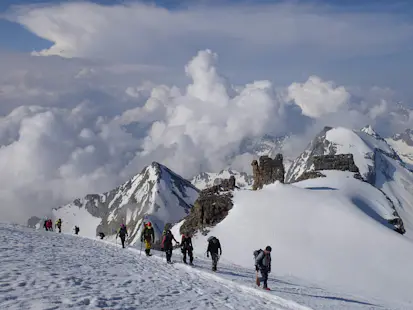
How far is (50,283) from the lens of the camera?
19.4 meters

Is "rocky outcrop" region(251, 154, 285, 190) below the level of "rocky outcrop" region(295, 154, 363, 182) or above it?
below

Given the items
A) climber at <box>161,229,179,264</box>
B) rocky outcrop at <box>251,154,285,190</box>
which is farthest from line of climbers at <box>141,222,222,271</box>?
rocky outcrop at <box>251,154,285,190</box>

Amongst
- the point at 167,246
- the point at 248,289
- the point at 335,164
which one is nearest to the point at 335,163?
the point at 335,164

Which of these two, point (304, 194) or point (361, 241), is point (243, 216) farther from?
point (361, 241)

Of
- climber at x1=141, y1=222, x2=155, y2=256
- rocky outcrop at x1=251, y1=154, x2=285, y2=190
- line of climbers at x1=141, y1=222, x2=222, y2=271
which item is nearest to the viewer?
line of climbers at x1=141, y1=222, x2=222, y2=271

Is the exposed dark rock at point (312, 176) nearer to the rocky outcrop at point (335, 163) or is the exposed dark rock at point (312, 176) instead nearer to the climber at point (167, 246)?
the rocky outcrop at point (335, 163)

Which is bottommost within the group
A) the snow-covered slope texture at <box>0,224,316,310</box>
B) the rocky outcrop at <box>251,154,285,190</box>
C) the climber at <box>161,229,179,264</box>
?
the snow-covered slope texture at <box>0,224,316,310</box>

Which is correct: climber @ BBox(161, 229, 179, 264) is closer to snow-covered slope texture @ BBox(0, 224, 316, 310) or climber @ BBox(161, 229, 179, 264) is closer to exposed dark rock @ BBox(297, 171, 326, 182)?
snow-covered slope texture @ BBox(0, 224, 316, 310)

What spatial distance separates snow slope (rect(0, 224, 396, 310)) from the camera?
17.3m

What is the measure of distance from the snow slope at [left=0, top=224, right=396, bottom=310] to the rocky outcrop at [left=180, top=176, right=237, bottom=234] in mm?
47717

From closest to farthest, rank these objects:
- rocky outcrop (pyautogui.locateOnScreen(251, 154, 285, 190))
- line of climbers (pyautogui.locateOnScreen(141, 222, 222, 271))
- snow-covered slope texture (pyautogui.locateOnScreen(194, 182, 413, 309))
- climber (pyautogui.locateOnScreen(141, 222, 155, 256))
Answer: line of climbers (pyautogui.locateOnScreen(141, 222, 222, 271))
climber (pyautogui.locateOnScreen(141, 222, 155, 256))
snow-covered slope texture (pyautogui.locateOnScreen(194, 182, 413, 309))
rocky outcrop (pyautogui.locateOnScreen(251, 154, 285, 190))

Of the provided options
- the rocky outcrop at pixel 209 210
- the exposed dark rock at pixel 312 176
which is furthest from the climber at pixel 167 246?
the exposed dark rock at pixel 312 176

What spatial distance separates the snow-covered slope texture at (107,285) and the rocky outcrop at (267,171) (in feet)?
221

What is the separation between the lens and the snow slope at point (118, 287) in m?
17.3
